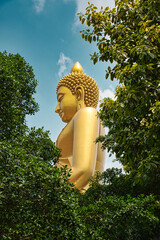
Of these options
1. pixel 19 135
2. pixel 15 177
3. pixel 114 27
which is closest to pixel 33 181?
pixel 15 177

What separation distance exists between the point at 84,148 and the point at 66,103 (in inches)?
94.3

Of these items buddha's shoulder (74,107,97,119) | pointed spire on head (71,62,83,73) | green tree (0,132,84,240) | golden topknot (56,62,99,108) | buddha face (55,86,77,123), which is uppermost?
pointed spire on head (71,62,83,73)

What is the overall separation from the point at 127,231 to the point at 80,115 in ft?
14.9

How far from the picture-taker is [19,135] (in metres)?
5.39

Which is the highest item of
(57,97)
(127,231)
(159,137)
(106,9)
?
(57,97)

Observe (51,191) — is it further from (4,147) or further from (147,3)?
(147,3)

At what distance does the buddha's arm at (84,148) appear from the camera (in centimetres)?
848

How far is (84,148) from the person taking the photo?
859 centimetres

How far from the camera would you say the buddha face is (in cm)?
1027

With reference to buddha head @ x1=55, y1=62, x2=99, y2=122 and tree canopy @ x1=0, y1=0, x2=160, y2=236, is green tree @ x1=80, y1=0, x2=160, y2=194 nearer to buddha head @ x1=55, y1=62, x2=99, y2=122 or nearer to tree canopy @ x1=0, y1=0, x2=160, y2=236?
tree canopy @ x1=0, y1=0, x2=160, y2=236

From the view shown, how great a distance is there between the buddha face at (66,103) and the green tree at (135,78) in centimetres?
410

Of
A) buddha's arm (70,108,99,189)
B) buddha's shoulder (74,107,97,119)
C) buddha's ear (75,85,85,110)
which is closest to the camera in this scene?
buddha's arm (70,108,99,189)

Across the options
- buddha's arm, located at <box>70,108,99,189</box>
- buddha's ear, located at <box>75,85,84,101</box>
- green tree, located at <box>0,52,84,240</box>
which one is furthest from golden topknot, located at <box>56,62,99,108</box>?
green tree, located at <box>0,52,84,240</box>

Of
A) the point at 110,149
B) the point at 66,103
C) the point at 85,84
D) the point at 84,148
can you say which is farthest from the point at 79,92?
the point at 110,149
